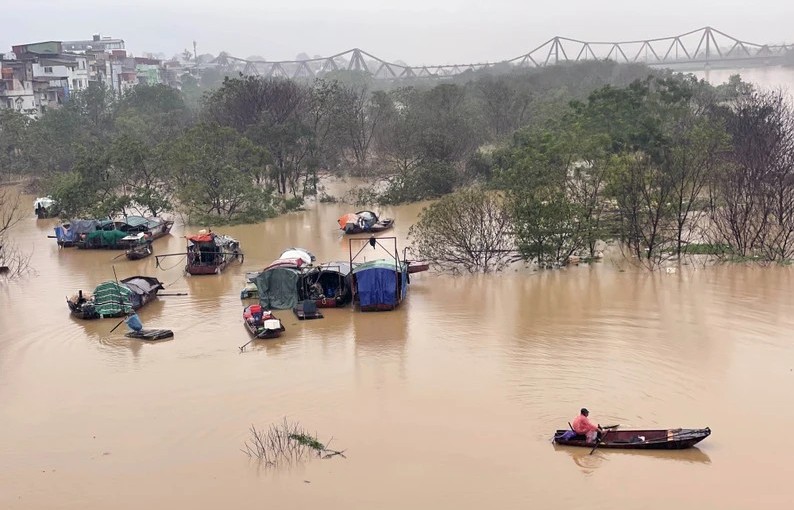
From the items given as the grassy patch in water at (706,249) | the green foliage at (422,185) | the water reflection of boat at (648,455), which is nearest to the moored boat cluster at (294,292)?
the grassy patch in water at (706,249)

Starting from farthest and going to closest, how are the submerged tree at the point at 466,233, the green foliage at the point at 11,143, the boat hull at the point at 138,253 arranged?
the green foliage at the point at 11,143 → the boat hull at the point at 138,253 → the submerged tree at the point at 466,233

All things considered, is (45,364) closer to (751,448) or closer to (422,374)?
(422,374)

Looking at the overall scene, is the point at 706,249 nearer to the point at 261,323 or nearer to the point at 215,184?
the point at 261,323

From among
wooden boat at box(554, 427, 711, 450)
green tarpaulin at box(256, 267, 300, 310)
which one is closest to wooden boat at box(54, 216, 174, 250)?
green tarpaulin at box(256, 267, 300, 310)

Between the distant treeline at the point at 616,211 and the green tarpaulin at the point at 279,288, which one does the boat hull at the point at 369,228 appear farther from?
the green tarpaulin at the point at 279,288

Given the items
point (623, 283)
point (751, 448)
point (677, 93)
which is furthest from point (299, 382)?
point (677, 93)

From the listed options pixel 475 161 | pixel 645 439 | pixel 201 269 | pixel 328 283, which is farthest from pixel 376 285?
pixel 475 161

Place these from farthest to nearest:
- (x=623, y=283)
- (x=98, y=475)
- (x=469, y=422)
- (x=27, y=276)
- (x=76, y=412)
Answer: (x=27, y=276)
(x=623, y=283)
(x=76, y=412)
(x=469, y=422)
(x=98, y=475)
